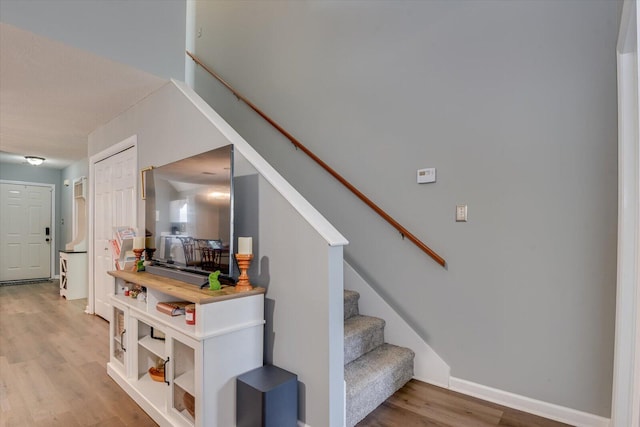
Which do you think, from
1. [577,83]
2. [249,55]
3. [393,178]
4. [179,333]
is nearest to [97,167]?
[249,55]

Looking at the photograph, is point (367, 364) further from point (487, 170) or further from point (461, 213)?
point (487, 170)

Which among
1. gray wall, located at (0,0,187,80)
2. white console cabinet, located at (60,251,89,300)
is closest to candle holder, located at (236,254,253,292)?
gray wall, located at (0,0,187,80)

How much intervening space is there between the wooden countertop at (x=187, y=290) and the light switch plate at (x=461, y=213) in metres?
1.42

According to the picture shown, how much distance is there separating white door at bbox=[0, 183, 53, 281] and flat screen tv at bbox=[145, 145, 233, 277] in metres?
6.10

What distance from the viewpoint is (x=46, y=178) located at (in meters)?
7.27

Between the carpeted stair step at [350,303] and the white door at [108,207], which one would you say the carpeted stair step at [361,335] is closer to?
the carpeted stair step at [350,303]

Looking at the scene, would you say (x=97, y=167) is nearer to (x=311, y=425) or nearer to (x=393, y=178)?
(x=393, y=178)

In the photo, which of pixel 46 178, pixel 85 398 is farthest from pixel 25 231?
pixel 85 398

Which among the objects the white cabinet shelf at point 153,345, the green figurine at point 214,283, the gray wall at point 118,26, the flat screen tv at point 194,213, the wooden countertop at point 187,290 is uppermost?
the gray wall at point 118,26

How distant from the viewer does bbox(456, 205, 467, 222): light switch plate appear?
237cm

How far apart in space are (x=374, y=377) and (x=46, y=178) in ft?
26.9

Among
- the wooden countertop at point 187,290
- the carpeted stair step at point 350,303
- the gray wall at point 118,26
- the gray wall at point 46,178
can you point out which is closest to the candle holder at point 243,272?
the wooden countertop at point 187,290

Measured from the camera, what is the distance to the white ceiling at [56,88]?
2451mm

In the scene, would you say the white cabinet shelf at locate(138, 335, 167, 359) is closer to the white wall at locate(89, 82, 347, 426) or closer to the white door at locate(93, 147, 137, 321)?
the white wall at locate(89, 82, 347, 426)
